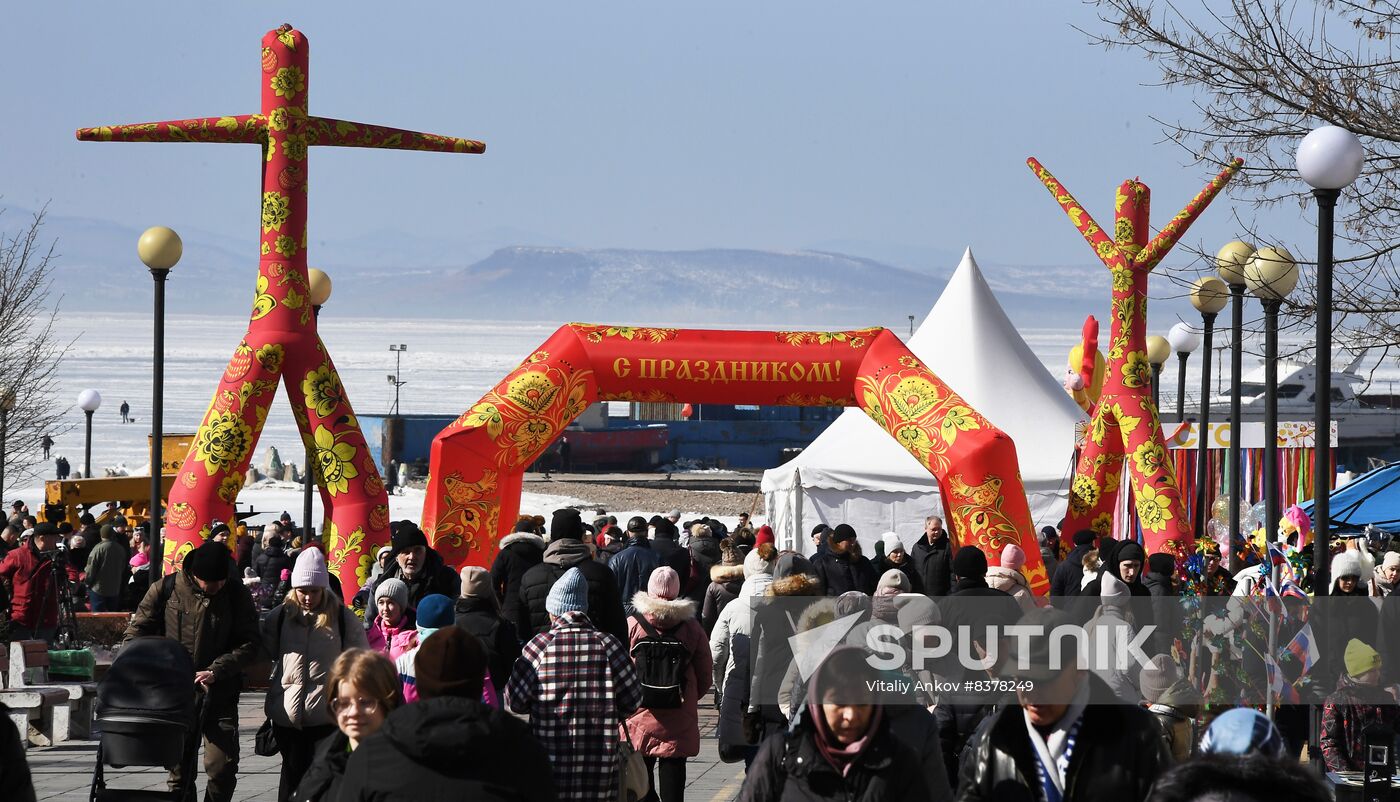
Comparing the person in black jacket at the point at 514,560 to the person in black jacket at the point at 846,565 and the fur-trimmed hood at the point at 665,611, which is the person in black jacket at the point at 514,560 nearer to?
the person in black jacket at the point at 846,565

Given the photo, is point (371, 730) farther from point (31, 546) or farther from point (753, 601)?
point (31, 546)

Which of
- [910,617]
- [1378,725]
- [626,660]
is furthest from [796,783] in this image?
[1378,725]

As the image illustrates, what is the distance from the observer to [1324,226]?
27.7ft

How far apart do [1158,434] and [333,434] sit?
8128 mm

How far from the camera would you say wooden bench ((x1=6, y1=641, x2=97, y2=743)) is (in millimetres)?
11422

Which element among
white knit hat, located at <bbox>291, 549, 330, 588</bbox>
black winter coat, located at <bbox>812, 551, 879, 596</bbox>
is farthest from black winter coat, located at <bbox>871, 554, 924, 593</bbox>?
white knit hat, located at <bbox>291, 549, 330, 588</bbox>

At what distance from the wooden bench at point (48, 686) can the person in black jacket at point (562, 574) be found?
3.54 meters

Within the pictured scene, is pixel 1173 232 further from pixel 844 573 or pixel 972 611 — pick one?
pixel 972 611

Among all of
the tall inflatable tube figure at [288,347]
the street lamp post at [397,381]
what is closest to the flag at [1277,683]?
the tall inflatable tube figure at [288,347]

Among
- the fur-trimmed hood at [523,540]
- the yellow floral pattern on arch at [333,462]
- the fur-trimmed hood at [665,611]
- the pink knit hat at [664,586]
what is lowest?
the fur-trimmed hood at [665,611]

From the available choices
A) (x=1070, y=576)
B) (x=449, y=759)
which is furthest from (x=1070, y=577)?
(x=449, y=759)

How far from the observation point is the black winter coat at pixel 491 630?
7625mm

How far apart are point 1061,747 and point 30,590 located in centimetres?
1074

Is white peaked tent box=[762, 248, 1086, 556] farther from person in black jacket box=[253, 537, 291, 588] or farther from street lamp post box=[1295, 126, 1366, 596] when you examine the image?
street lamp post box=[1295, 126, 1366, 596]
